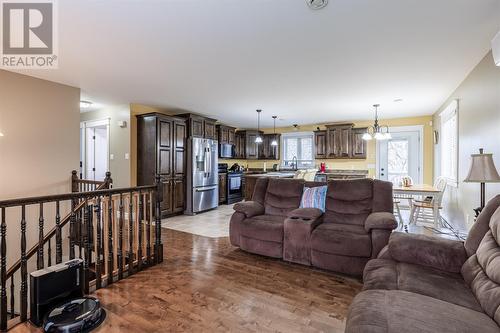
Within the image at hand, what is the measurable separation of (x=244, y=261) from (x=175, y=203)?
3.09 m

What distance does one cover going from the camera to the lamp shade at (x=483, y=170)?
227cm

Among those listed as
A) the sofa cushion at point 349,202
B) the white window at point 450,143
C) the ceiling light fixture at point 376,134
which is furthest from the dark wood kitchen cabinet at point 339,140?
the sofa cushion at point 349,202

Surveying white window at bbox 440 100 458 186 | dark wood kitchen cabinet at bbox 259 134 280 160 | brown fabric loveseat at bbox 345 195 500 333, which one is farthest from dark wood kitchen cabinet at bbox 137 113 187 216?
white window at bbox 440 100 458 186

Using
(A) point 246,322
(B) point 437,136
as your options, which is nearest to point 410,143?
(B) point 437,136

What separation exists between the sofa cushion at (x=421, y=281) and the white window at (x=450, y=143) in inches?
124

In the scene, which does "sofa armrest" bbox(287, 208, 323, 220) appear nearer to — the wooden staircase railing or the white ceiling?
the wooden staircase railing

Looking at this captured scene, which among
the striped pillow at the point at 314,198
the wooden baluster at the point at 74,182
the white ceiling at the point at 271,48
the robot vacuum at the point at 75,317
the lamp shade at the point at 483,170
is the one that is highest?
the white ceiling at the point at 271,48

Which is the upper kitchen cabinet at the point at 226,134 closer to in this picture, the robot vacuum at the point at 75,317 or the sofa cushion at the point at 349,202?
the sofa cushion at the point at 349,202

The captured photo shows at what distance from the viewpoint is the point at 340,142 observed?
7.23 meters

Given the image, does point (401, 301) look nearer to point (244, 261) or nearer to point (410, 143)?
point (244, 261)

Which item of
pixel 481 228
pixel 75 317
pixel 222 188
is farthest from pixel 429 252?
pixel 222 188

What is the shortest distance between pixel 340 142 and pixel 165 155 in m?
4.77

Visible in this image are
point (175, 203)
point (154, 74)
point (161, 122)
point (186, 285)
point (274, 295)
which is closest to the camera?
point (274, 295)

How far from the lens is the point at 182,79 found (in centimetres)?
386
